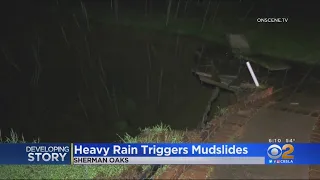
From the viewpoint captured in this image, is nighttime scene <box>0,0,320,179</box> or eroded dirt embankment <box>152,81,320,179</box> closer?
eroded dirt embankment <box>152,81,320,179</box>

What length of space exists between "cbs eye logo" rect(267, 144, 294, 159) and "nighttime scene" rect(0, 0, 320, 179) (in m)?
0.08

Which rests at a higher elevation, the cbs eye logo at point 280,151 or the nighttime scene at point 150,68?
the nighttime scene at point 150,68

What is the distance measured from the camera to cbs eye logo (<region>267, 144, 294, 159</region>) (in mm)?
2480

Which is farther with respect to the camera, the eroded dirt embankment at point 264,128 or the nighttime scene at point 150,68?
the nighttime scene at point 150,68

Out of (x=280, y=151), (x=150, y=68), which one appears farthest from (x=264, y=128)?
(x=150, y=68)

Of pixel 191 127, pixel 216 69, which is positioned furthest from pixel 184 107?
pixel 216 69

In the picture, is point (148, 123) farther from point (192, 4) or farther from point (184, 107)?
point (192, 4)

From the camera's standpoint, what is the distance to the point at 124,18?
2727mm

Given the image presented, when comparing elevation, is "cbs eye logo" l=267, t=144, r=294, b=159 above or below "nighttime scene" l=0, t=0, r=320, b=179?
below

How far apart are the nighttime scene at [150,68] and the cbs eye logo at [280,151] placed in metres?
0.08

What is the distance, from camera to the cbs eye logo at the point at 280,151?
8.14 feet

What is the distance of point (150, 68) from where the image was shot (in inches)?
110

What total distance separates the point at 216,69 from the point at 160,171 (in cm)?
79

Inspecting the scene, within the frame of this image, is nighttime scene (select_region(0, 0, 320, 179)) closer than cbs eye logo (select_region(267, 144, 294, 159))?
No
